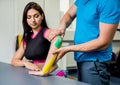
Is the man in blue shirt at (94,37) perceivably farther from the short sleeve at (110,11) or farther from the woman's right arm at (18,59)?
the woman's right arm at (18,59)

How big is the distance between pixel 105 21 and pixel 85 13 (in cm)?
17

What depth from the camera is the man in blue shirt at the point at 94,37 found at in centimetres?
125

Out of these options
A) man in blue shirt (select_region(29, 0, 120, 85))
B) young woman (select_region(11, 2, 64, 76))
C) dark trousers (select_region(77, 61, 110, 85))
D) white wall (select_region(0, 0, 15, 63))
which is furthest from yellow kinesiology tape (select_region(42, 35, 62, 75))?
white wall (select_region(0, 0, 15, 63))

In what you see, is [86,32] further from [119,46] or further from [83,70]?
[119,46]

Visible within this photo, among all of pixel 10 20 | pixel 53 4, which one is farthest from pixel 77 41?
pixel 53 4

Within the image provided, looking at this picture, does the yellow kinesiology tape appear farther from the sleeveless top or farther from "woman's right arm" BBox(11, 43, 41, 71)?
the sleeveless top

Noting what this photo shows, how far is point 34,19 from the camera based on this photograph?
206 centimetres

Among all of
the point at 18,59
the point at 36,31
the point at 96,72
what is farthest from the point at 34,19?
the point at 96,72

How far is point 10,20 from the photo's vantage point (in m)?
3.09

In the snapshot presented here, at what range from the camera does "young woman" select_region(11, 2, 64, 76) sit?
195 cm

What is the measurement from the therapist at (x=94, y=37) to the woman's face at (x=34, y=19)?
0.62 m

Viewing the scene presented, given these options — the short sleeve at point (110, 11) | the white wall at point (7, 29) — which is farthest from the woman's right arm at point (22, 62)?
the white wall at point (7, 29)

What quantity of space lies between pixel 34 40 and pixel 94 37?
0.74 m

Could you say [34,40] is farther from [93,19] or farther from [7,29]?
[7,29]
